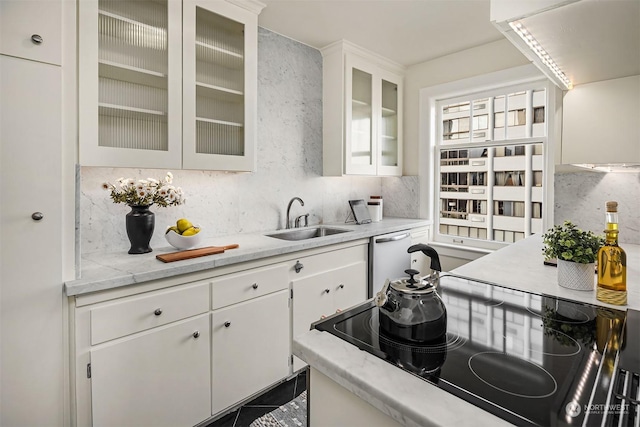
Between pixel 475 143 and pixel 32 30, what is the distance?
332cm

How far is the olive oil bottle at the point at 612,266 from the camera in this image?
1.20 m

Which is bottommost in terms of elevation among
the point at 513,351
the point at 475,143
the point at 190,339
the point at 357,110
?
the point at 190,339

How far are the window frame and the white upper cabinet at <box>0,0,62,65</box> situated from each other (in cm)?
307

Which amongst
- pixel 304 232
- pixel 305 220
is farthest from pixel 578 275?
pixel 305 220

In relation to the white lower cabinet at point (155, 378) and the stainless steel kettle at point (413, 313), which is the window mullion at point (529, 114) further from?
the white lower cabinet at point (155, 378)

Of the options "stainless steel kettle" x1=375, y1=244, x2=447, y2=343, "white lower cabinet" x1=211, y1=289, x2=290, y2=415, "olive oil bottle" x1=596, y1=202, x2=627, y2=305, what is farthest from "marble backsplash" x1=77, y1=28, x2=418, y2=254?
"olive oil bottle" x1=596, y1=202, x2=627, y2=305

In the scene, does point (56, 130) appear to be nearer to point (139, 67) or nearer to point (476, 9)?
point (139, 67)

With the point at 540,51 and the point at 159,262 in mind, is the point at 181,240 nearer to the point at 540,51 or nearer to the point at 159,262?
the point at 159,262

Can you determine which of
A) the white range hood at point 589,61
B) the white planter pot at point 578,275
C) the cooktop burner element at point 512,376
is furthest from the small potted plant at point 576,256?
the cooktop burner element at point 512,376

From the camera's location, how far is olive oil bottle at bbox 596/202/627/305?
3.94 ft

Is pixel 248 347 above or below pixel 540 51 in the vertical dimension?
below

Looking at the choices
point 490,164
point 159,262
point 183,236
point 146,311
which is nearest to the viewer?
point 146,311

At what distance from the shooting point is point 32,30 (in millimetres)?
1327

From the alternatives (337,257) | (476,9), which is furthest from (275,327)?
(476,9)
